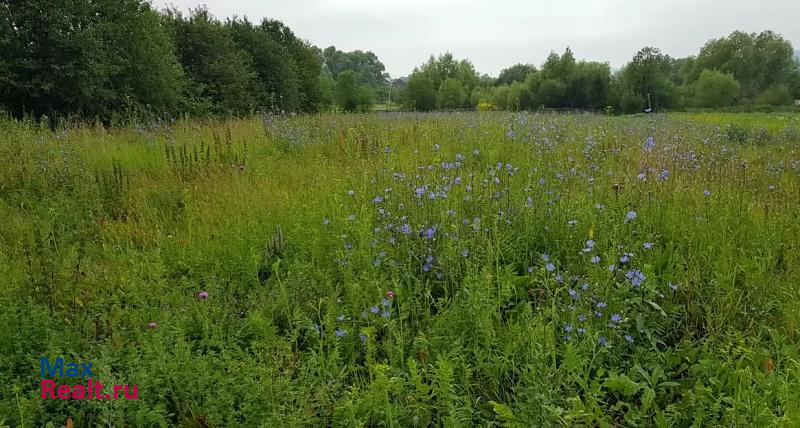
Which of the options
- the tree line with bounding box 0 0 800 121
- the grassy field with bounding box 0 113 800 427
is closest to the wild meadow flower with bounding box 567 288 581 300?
the grassy field with bounding box 0 113 800 427

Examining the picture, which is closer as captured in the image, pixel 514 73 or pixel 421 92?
pixel 421 92

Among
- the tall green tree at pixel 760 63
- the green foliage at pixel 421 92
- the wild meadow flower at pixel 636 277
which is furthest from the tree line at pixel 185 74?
the wild meadow flower at pixel 636 277

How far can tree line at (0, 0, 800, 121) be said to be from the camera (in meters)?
11.1

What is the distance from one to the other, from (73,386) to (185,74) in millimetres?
19355

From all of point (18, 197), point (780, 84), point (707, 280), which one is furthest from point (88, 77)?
point (780, 84)

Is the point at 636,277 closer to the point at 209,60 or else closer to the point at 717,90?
the point at 209,60

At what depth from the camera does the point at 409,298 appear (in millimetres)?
2432

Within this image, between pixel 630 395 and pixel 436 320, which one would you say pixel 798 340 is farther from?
pixel 436 320

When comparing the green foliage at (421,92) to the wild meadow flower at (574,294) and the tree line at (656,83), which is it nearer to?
the tree line at (656,83)

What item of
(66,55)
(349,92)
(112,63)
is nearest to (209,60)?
(112,63)

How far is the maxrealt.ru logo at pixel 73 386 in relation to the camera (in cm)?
186

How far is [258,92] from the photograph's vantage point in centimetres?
2353

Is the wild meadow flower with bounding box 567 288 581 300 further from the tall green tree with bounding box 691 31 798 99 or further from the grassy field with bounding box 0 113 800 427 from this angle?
the tall green tree with bounding box 691 31 798 99

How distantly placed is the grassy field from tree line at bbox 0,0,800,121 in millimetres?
3909
